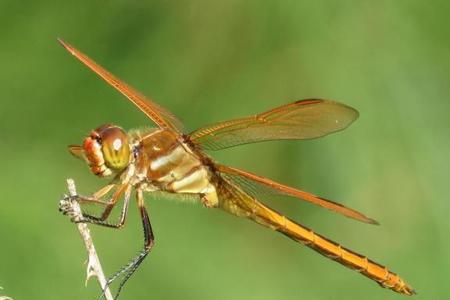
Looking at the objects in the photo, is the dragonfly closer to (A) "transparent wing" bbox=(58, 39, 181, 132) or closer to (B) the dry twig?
(A) "transparent wing" bbox=(58, 39, 181, 132)

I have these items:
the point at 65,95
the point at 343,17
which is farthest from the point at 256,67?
the point at 65,95

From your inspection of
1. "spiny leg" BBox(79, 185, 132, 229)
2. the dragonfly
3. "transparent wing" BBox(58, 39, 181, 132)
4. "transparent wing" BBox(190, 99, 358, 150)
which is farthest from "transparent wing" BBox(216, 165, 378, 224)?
"spiny leg" BBox(79, 185, 132, 229)

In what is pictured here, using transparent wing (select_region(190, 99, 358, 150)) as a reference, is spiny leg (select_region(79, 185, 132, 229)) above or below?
below

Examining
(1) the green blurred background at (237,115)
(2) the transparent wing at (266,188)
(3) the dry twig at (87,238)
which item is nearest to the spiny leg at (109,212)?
(3) the dry twig at (87,238)

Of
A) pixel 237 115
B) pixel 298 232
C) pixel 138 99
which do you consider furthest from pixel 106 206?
pixel 237 115

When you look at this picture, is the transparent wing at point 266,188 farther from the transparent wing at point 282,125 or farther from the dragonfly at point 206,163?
the transparent wing at point 282,125

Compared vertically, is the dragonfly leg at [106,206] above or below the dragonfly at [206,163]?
below
